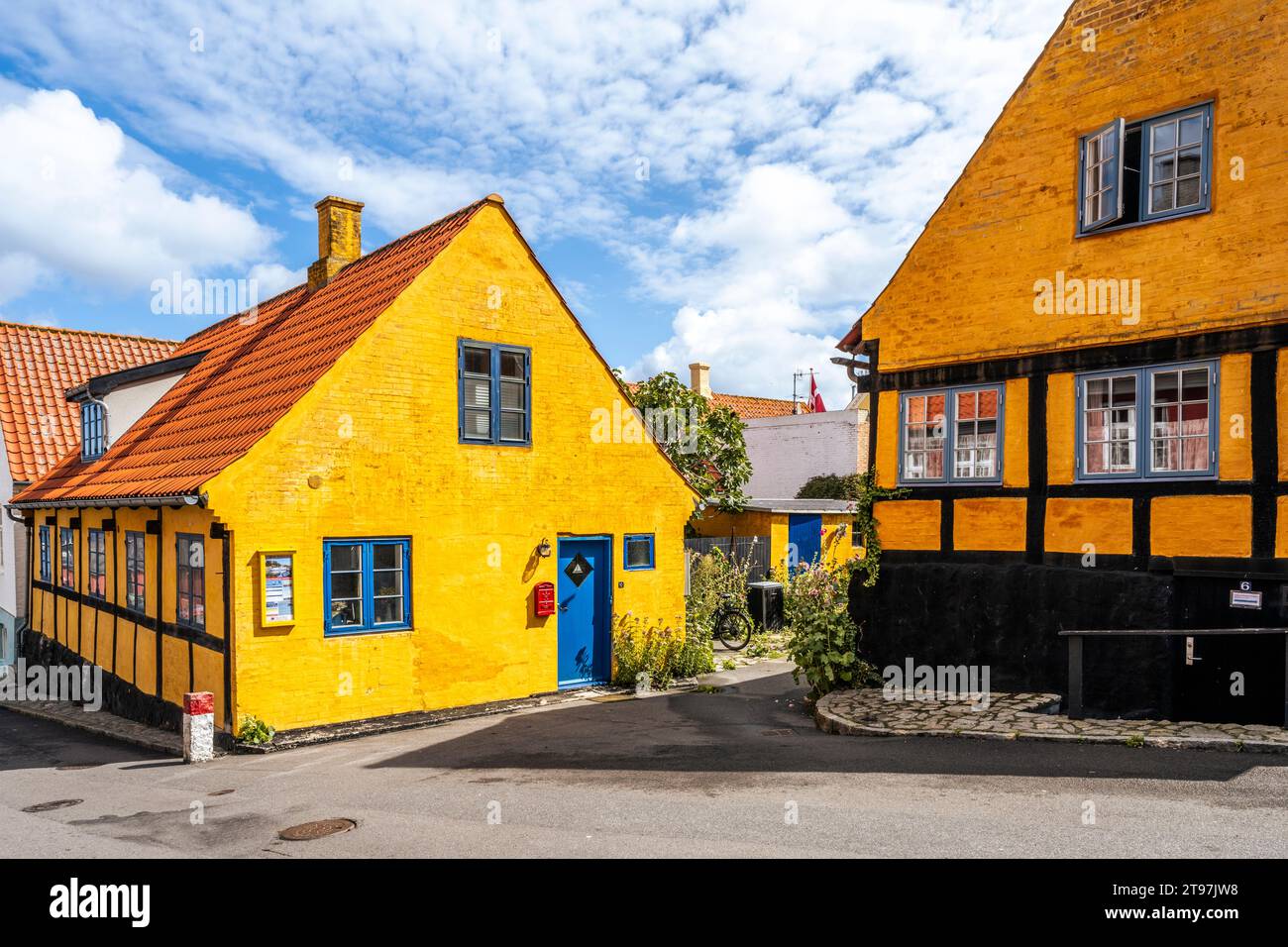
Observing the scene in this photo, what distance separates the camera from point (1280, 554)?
9859 mm

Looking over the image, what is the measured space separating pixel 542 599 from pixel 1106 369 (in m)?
7.91

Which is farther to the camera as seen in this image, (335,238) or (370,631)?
(335,238)

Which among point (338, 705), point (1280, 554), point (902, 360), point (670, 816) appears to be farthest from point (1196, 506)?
point (338, 705)

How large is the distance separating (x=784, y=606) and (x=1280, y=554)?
12164mm

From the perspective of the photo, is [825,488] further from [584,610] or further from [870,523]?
[584,610]

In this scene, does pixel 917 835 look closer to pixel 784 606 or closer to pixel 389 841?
pixel 389 841

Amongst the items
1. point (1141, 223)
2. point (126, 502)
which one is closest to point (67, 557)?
point (126, 502)

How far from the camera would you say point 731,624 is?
753 inches

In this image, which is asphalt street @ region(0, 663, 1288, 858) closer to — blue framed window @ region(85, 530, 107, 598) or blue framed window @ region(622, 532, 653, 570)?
blue framed window @ region(622, 532, 653, 570)

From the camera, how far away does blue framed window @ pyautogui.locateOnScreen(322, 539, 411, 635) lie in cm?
1163

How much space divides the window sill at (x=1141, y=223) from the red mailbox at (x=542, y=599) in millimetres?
8308

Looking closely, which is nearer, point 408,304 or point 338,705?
point 338,705
